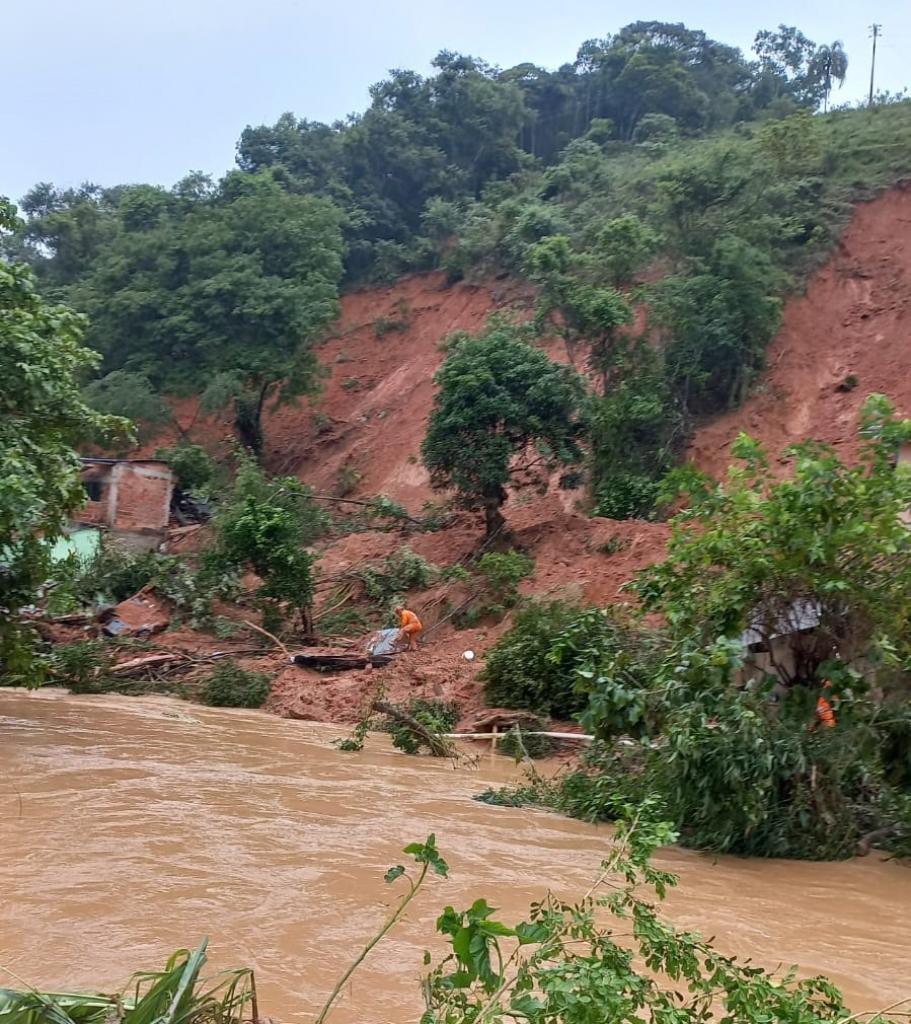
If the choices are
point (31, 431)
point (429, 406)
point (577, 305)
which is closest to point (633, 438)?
point (577, 305)

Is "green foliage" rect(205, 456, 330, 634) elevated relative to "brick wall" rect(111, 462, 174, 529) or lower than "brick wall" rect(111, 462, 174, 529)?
lower

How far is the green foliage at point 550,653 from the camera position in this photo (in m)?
9.47

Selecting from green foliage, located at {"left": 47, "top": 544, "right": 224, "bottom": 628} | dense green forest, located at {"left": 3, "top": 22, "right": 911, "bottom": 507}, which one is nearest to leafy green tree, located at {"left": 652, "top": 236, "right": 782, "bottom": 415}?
dense green forest, located at {"left": 3, "top": 22, "right": 911, "bottom": 507}

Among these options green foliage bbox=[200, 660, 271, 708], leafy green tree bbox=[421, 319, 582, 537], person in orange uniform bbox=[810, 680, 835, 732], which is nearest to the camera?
person in orange uniform bbox=[810, 680, 835, 732]

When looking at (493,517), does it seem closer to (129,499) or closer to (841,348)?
(841,348)

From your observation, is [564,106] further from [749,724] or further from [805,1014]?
[805,1014]

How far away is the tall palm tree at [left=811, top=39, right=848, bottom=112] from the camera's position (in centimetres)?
3897

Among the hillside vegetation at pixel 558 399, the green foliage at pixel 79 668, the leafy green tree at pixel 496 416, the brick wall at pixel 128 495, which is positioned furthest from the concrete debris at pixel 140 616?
the brick wall at pixel 128 495

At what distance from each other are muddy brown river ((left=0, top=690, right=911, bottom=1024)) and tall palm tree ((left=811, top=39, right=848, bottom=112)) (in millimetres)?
37044

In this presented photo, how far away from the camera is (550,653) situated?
9.81m

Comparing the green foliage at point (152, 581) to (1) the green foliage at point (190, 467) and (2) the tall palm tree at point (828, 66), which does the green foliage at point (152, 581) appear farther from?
(2) the tall palm tree at point (828, 66)

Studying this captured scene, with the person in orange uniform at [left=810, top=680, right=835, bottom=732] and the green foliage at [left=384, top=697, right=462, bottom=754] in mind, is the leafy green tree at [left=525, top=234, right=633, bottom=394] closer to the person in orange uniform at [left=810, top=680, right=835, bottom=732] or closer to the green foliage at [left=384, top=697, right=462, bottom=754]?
the green foliage at [left=384, top=697, right=462, bottom=754]

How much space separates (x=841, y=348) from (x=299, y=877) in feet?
74.7

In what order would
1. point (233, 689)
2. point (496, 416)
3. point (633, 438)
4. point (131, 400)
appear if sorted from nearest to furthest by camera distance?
point (233, 689) → point (496, 416) → point (633, 438) → point (131, 400)
